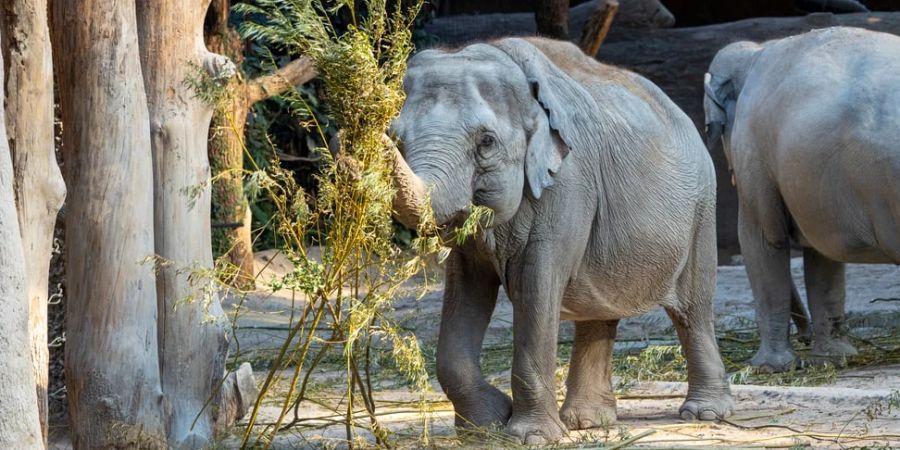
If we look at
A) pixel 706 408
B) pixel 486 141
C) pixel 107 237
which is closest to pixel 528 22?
pixel 706 408

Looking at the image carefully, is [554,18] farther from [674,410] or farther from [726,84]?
[674,410]

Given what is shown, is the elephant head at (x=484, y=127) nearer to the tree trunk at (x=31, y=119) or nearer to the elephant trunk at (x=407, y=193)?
the elephant trunk at (x=407, y=193)

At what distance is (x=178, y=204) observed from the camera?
532cm

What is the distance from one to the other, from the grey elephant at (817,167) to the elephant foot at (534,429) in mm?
2740

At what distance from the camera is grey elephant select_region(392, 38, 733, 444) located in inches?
205

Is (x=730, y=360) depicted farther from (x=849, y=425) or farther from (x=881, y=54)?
(x=849, y=425)

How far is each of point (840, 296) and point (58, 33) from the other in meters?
5.09

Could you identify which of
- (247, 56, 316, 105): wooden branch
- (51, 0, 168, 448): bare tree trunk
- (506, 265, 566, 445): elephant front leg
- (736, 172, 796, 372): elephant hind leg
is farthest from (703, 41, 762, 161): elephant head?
(51, 0, 168, 448): bare tree trunk

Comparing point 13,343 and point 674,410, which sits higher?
point 13,343

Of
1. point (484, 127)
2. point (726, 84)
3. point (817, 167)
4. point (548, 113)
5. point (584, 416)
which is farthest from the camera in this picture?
point (726, 84)

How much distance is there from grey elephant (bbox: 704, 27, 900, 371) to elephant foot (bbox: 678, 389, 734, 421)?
173 cm

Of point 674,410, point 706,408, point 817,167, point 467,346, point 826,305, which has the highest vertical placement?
point 817,167

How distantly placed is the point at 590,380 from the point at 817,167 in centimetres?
229

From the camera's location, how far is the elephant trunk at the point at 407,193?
4.53m
